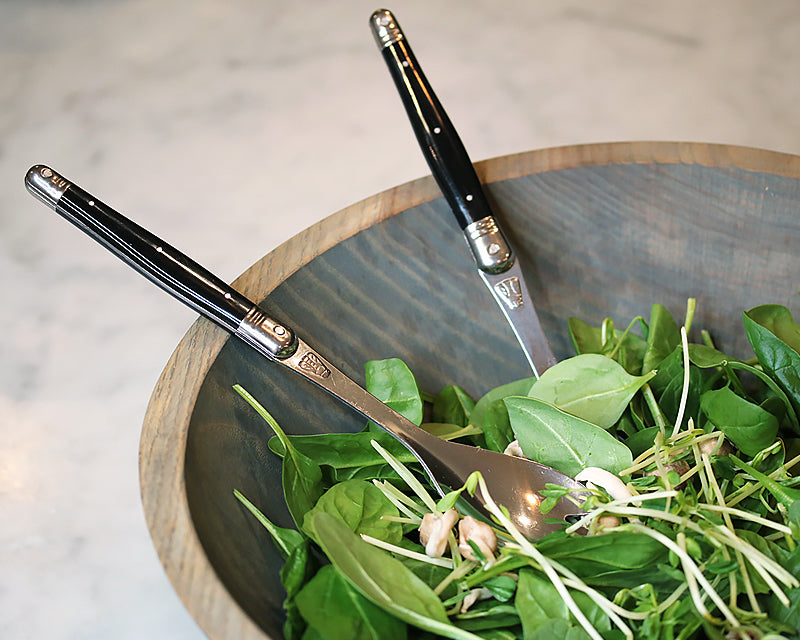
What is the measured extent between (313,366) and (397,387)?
0.22 ft

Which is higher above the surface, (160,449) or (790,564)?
(160,449)

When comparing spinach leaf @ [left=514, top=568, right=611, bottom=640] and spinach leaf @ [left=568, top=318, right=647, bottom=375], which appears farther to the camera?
spinach leaf @ [left=568, top=318, right=647, bottom=375]

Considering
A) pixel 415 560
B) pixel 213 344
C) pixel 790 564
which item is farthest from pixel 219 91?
pixel 790 564

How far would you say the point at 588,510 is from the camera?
473 millimetres

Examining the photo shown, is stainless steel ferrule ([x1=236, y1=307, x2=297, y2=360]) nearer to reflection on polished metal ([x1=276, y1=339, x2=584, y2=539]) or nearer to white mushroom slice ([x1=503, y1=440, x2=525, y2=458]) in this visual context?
reflection on polished metal ([x1=276, y1=339, x2=584, y2=539])

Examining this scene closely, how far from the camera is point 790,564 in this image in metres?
0.45

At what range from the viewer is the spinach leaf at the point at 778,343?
53 cm

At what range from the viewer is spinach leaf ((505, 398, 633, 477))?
1.68 feet

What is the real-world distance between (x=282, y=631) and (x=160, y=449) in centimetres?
12

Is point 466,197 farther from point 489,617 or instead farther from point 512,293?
point 489,617

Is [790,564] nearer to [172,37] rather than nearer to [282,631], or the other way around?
[282,631]

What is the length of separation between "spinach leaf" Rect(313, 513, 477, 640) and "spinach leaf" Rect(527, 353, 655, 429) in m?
0.17

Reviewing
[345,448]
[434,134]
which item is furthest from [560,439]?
[434,134]

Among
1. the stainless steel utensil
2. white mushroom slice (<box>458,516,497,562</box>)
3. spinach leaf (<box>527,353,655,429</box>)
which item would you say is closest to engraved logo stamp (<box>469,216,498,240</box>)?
the stainless steel utensil
